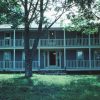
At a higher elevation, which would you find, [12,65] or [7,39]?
[7,39]

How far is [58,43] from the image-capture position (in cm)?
3994

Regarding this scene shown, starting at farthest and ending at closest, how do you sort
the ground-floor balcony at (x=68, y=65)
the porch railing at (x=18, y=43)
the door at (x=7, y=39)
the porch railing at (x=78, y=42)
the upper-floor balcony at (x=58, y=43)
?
the door at (x=7, y=39) → the porch railing at (x=18, y=43) → the porch railing at (x=78, y=42) → the upper-floor balcony at (x=58, y=43) → the ground-floor balcony at (x=68, y=65)

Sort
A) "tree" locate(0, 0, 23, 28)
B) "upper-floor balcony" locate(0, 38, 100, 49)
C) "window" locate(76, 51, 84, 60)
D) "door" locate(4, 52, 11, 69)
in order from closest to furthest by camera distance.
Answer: "tree" locate(0, 0, 23, 28)
"door" locate(4, 52, 11, 69)
"upper-floor balcony" locate(0, 38, 100, 49)
"window" locate(76, 51, 84, 60)

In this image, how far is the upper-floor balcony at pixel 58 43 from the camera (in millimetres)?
39594

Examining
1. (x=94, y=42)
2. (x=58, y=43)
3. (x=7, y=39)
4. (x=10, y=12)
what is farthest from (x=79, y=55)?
(x=10, y=12)

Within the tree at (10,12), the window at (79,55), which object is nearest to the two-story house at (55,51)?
the window at (79,55)

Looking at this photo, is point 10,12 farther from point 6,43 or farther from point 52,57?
point 52,57

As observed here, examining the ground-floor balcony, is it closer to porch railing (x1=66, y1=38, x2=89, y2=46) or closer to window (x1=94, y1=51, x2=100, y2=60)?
window (x1=94, y1=51, x2=100, y2=60)

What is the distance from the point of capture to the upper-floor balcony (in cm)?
3959

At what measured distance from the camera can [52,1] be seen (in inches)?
957

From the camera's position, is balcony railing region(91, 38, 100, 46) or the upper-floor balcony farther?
balcony railing region(91, 38, 100, 46)

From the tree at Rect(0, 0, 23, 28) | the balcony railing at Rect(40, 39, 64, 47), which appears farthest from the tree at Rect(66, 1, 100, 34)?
the tree at Rect(0, 0, 23, 28)

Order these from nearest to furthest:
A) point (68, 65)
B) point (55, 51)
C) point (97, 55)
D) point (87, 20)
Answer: point (87, 20)
point (68, 65)
point (97, 55)
point (55, 51)

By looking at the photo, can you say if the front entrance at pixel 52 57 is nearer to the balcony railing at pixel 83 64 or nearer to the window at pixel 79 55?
the balcony railing at pixel 83 64
